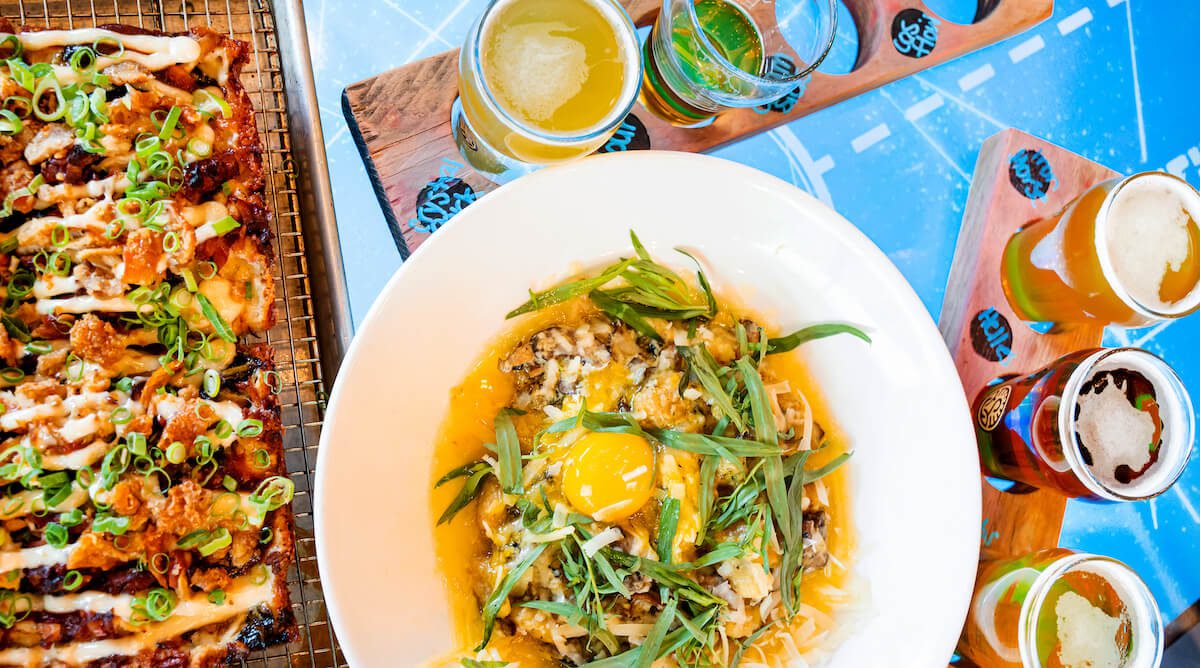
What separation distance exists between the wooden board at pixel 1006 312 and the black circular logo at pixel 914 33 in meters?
0.39

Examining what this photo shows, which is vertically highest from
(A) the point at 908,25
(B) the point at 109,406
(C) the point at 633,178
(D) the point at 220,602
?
(A) the point at 908,25

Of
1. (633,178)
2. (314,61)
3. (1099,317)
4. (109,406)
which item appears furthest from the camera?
(314,61)

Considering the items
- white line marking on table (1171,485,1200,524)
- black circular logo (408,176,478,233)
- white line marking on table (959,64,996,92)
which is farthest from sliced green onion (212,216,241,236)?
white line marking on table (1171,485,1200,524)

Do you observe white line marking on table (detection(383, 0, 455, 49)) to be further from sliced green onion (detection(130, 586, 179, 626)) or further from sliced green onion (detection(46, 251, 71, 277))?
sliced green onion (detection(130, 586, 179, 626))

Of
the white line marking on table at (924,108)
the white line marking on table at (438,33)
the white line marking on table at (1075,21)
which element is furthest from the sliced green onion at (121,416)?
the white line marking on table at (1075,21)

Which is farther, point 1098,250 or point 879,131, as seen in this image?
point 879,131

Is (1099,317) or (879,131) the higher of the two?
(879,131)

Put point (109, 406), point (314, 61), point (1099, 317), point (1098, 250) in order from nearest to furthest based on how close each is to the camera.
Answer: point (109, 406) → point (1098, 250) → point (1099, 317) → point (314, 61)

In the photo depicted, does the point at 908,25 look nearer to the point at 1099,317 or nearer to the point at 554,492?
the point at 1099,317

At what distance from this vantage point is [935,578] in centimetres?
208

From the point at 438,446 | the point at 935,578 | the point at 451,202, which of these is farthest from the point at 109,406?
the point at 935,578

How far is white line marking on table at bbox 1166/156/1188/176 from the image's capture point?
3.04 meters

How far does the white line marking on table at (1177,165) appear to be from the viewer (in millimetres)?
3043

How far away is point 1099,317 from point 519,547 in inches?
75.8
